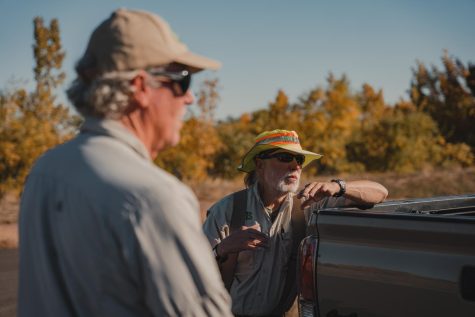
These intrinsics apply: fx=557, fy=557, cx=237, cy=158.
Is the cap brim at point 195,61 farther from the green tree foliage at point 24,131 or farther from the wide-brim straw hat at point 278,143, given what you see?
the green tree foliage at point 24,131

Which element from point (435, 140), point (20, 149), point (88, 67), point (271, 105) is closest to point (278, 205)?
point (88, 67)

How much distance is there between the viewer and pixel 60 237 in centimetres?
125

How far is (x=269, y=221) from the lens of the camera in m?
3.34

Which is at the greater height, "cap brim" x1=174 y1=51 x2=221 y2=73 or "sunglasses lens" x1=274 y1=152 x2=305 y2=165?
"cap brim" x1=174 y1=51 x2=221 y2=73

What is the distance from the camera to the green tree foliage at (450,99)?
3600cm

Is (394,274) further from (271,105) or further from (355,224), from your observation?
(271,105)

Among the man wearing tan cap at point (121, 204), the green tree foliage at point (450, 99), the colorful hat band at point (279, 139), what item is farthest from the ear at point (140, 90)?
the green tree foliage at point (450, 99)

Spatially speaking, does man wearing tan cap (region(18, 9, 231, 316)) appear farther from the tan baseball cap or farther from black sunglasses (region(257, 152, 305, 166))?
black sunglasses (region(257, 152, 305, 166))

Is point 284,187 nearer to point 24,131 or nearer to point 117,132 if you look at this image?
point 117,132

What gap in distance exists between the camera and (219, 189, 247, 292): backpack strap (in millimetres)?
3098

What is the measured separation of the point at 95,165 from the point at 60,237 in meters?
0.18

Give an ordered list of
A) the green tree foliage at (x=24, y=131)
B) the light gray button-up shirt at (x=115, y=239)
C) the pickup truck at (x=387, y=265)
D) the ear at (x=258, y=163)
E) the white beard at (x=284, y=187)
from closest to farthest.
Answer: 1. the light gray button-up shirt at (x=115, y=239)
2. the pickup truck at (x=387, y=265)
3. the white beard at (x=284, y=187)
4. the ear at (x=258, y=163)
5. the green tree foliage at (x=24, y=131)

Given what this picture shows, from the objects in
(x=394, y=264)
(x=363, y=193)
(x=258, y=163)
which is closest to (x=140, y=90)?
(x=394, y=264)

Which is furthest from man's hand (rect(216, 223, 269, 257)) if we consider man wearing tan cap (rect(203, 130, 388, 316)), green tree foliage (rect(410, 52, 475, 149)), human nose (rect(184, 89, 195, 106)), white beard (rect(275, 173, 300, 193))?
green tree foliage (rect(410, 52, 475, 149))
